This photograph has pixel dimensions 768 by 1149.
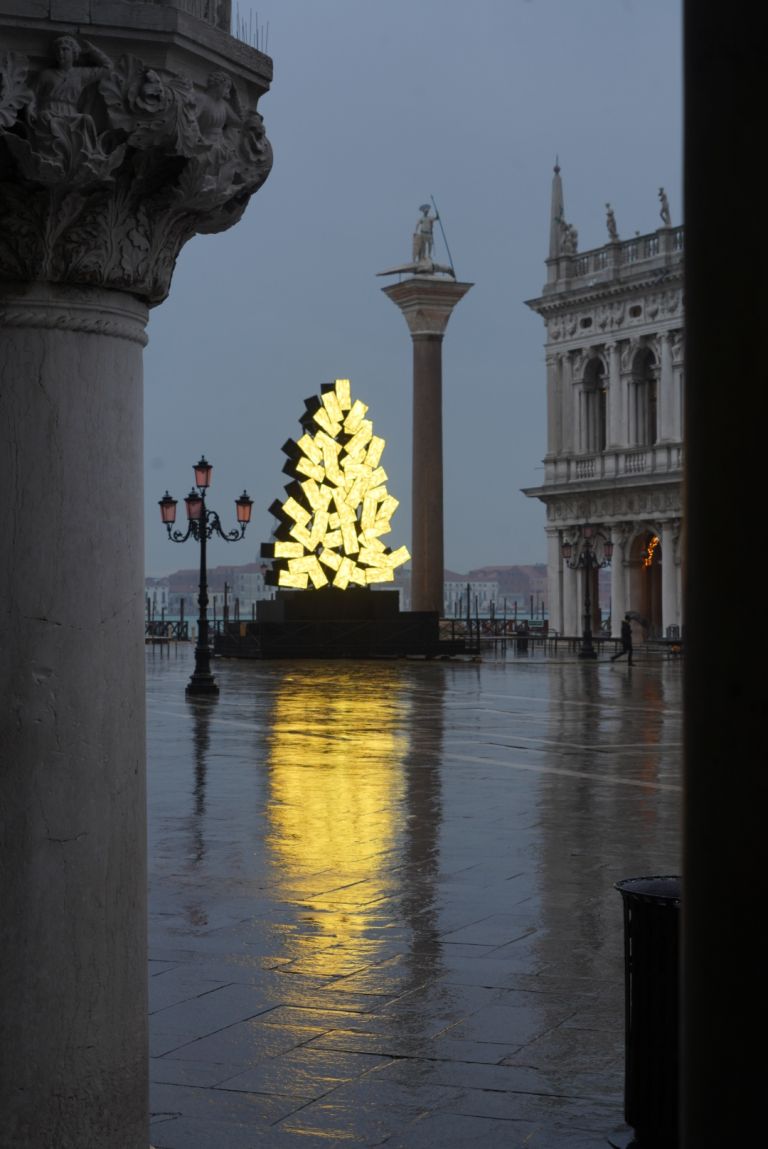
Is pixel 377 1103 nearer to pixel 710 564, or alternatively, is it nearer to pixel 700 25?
pixel 710 564

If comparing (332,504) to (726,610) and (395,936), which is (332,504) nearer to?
(395,936)

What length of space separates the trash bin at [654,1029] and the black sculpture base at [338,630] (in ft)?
127

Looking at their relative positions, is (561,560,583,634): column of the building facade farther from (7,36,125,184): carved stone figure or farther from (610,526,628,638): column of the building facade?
(7,36,125,184): carved stone figure

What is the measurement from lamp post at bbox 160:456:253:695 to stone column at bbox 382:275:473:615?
1261cm

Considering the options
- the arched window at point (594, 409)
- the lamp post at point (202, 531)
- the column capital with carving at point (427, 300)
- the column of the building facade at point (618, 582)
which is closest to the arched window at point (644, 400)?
the arched window at point (594, 409)

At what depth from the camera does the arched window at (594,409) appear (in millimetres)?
65875

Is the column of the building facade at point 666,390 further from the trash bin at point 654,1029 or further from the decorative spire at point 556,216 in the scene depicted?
the trash bin at point 654,1029

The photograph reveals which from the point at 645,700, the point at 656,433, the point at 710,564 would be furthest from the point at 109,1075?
the point at 656,433

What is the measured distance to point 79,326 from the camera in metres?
4.09

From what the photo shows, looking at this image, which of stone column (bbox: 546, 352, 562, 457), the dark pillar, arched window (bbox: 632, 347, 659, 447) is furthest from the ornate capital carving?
stone column (bbox: 546, 352, 562, 457)

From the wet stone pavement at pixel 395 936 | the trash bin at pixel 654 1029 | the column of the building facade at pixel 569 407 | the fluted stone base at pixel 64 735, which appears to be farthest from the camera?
the column of the building facade at pixel 569 407

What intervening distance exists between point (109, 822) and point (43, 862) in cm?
20

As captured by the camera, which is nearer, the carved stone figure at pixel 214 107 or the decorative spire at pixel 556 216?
the carved stone figure at pixel 214 107

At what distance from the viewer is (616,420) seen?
6391 centimetres
